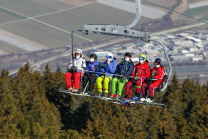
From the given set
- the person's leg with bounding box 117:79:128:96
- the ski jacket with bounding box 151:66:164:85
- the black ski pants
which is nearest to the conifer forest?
the black ski pants

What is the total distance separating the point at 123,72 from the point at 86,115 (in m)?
58.6

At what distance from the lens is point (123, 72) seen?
20297 mm

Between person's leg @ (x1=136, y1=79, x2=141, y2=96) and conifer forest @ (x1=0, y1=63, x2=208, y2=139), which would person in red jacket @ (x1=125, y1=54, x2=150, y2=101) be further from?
conifer forest @ (x1=0, y1=63, x2=208, y2=139)

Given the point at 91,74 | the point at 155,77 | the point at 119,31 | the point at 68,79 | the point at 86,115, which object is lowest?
the point at 86,115

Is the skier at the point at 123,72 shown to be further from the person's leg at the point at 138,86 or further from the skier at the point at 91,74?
the skier at the point at 91,74

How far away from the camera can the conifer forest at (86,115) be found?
56.3m

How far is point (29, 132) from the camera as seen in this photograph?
56.8 metres

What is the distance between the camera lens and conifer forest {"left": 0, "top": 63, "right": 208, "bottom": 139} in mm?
56281

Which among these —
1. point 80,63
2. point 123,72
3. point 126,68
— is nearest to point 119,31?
point 126,68

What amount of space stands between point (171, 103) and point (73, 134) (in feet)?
104

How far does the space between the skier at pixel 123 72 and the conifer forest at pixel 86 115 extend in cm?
3400

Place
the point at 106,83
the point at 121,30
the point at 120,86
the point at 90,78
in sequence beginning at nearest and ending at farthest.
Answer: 1. the point at 121,30
2. the point at 120,86
3. the point at 106,83
4. the point at 90,78

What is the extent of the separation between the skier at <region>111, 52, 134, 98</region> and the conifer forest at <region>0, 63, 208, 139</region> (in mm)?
33996

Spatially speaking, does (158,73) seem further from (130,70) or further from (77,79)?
(77,79)
